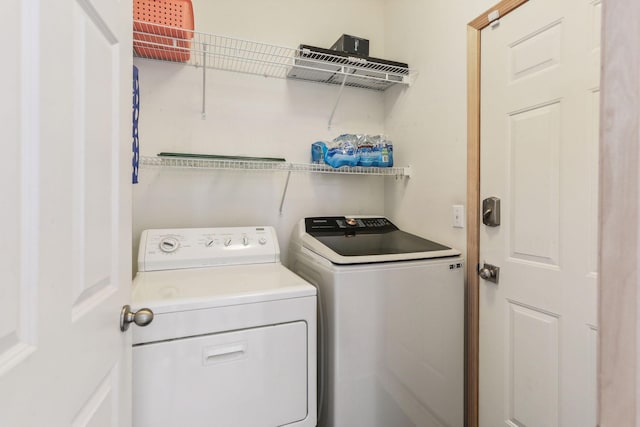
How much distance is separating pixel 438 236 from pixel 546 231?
0.58 meters

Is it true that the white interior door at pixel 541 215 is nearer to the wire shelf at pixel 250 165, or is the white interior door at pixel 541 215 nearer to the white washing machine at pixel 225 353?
the wire shelf at pixel 250 165

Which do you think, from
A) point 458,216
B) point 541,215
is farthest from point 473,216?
point 541,215

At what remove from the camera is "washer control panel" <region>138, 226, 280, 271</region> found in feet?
5.10

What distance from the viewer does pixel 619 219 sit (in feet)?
1.26

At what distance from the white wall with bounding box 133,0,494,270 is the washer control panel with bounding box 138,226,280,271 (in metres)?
0.25

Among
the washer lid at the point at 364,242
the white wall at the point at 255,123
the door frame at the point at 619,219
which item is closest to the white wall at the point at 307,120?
the white wall at the point at 255,123

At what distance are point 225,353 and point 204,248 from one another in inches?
25.8

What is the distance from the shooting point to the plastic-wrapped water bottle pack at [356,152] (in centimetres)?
189

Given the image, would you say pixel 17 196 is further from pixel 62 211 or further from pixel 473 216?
pixel 473 216

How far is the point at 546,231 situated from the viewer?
124 cm

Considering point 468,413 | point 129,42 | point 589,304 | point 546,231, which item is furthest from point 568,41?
point 468,413

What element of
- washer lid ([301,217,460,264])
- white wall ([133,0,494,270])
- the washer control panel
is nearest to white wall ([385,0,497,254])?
white wall ([133,0,494,270])

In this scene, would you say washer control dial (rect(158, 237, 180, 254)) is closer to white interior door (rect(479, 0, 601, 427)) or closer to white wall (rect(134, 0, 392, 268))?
white wall (rect(134, 0, 392, 268))

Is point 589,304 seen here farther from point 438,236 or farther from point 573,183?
point 438,236
